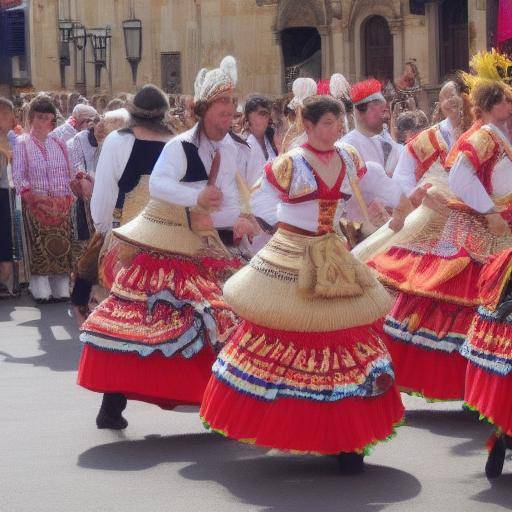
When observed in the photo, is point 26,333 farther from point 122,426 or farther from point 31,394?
point 122,426

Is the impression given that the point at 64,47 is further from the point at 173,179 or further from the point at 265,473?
the point at 265,473

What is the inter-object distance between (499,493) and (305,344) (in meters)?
1.01

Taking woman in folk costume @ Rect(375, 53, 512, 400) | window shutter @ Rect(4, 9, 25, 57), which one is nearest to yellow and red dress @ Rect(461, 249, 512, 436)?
woman in folk costume @ Rect(375, 53, 512, 400)

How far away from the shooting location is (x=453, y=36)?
110 feet

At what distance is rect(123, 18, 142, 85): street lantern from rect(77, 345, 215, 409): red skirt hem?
1116 inches

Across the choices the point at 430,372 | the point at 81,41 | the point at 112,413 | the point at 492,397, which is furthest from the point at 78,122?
the point at 81,41

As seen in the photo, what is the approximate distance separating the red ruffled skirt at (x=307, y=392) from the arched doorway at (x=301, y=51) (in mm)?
31174

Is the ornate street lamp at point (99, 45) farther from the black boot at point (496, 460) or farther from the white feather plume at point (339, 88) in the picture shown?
the black boot at point (496, 460)

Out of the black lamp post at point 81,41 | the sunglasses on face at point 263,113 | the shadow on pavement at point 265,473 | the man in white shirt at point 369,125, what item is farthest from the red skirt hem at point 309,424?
the black lamp post at point 81,41

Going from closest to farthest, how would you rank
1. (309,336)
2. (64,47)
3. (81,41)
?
(309,336) < (81,41) < (64,47)

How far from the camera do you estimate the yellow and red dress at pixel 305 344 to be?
669 centimetres

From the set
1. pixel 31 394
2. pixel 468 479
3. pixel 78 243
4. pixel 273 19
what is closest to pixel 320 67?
pixel 273 19

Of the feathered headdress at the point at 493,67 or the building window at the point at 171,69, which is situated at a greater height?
the feathered headdress at the point at 493,67

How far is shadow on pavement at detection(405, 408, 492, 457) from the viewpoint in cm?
750
